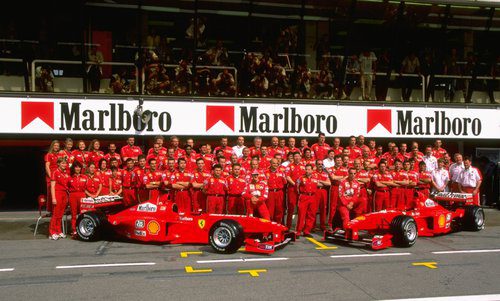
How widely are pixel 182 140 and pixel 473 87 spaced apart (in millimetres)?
10193

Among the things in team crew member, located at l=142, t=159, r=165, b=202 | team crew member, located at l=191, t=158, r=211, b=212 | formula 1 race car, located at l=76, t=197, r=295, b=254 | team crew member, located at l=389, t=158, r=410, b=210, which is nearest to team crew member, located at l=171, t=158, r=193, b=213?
team crew member, located at l=191, t=158, r=211, b=212

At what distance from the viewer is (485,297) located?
664 centimetres

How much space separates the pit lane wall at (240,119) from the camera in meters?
13.9

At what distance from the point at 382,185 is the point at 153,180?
5275 millimetres

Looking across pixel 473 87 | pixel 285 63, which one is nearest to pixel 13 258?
pixel 285 63

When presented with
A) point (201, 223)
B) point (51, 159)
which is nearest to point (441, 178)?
point (201, 223)

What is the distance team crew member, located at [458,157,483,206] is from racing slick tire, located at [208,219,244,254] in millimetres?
7328

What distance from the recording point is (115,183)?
1175 cm

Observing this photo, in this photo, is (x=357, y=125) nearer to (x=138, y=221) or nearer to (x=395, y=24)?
(x=395, y=24)

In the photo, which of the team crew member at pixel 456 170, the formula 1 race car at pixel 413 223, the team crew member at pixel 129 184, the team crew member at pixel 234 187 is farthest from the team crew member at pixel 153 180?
the team crew member at pixel 456 170

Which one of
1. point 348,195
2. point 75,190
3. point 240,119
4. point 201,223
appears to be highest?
point 240,119

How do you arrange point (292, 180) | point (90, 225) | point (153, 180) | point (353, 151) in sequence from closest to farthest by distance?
1. point (90, 225)
2. point (153, 180)
3. point (292, 180)
4. point (353, 151)

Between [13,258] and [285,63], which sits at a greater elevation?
[285,63]

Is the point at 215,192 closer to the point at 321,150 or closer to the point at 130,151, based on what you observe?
the point at 130,151
